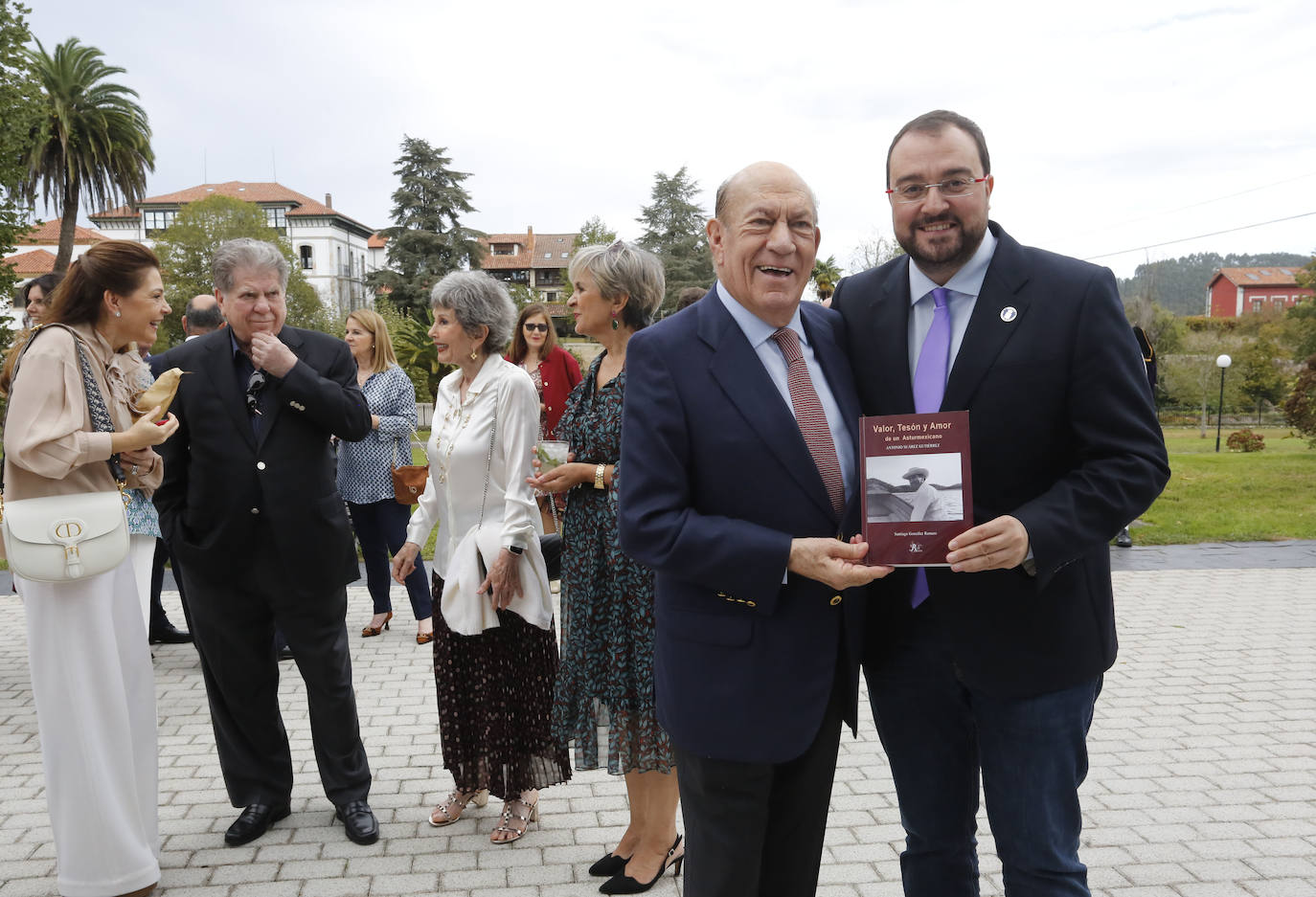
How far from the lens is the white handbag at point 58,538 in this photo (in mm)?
3217

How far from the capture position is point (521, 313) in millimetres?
7066

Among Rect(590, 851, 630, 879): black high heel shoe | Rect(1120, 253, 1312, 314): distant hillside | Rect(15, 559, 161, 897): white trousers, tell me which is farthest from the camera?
Rect(1120, 253, 1312, 314): distant hillside

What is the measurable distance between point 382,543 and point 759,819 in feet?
18.6

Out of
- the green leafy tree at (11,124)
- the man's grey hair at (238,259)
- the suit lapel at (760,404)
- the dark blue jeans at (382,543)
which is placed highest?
the green leafy tree at (11,124)

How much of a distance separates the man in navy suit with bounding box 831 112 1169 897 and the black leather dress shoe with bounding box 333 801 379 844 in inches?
98.1

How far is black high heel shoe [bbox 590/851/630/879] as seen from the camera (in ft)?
12.0

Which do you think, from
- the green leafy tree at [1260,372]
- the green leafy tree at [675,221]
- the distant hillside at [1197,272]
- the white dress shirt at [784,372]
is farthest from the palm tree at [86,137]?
the distant hillside at [1197,272]

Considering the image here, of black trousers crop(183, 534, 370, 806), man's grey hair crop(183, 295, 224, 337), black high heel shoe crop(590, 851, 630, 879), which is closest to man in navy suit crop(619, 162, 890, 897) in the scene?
black high heel shoe crop(590, 851, 630, 879)

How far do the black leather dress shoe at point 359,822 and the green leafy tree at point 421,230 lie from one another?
52561mm

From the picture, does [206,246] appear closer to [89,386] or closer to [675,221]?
[675,221]

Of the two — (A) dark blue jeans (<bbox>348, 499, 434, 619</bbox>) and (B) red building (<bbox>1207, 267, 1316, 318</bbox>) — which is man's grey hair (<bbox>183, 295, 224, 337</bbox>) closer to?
(A) dark blue jeans (<bbox>348, 499, 434, 619</bbox>)

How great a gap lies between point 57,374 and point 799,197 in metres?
2.71

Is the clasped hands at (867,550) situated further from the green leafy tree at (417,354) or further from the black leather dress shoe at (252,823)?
the green leafy tree at (417,354)

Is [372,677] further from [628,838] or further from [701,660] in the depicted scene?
[701,660]
